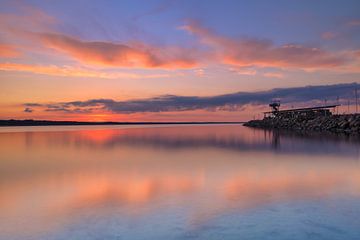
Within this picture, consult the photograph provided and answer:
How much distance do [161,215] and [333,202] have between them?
3373mm

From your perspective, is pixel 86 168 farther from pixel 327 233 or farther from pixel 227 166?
pixel 327 233

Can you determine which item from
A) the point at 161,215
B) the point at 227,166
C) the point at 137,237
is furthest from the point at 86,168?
the point at 137,237

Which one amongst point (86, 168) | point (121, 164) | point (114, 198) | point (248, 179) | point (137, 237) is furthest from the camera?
point (121, 164)

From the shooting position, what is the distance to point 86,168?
11406 millimetres

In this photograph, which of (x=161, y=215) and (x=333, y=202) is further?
(x=333, y=202)

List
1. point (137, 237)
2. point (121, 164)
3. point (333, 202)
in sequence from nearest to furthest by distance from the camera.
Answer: point (137, 237), point (333, 202), point (121, 164)

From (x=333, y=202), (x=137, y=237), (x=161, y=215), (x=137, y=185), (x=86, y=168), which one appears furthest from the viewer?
(x=86, y=168)

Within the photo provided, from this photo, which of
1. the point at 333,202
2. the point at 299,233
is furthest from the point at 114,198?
the point at 333,202

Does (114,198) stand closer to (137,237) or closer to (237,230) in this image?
(137,237)

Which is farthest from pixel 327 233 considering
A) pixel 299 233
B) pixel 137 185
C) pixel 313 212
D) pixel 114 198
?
pixel 137 185

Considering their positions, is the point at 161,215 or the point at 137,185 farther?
the point at 137,185

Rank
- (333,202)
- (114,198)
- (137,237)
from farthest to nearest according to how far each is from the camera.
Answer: (114,198)
(333,202)
(137,237)

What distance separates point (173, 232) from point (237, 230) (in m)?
Result: 0.92

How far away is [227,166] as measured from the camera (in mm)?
11438
